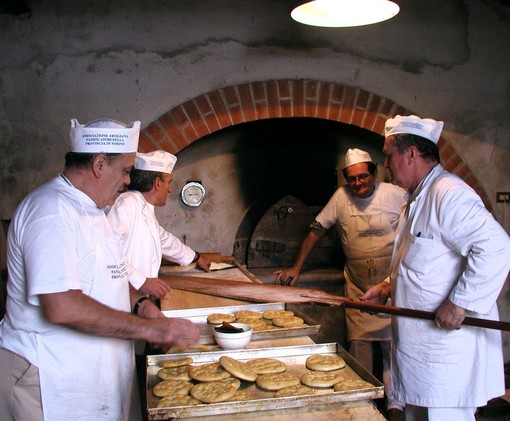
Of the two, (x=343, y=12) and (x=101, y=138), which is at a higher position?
(x=343, y=12)

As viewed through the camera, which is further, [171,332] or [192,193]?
[192,193]

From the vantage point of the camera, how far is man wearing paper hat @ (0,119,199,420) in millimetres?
1664

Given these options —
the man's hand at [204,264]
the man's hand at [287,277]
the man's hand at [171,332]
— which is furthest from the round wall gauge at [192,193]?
the man's hand at [171,332]

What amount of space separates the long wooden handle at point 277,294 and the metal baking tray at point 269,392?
1.54ft

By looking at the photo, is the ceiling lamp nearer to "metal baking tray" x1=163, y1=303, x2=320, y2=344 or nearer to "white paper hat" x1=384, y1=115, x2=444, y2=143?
"white paper hat" x1=384, y1=115, x2=444, y2=143

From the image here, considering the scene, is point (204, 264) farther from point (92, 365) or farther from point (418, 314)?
point (92, 365)

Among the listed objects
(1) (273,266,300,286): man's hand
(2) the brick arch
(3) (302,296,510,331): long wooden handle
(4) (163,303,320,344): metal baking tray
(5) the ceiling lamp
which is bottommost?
(1) (273,266,300,286): man's hand

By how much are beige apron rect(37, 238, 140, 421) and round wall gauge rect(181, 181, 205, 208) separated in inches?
92.6

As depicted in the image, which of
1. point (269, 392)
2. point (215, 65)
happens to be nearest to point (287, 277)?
point (215, 65)

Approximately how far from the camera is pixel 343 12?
8.27 ft

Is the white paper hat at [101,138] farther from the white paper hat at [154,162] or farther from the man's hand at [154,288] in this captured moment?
the white paper hat at [154,162]

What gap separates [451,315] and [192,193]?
2.56m

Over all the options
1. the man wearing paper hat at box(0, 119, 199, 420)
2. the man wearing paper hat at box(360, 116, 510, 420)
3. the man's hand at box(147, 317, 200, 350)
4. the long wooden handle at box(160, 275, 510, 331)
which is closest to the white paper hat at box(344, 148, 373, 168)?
the long wooden handle at box(160, 275, 510, 331)

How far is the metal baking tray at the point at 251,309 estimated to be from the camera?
2.21m
